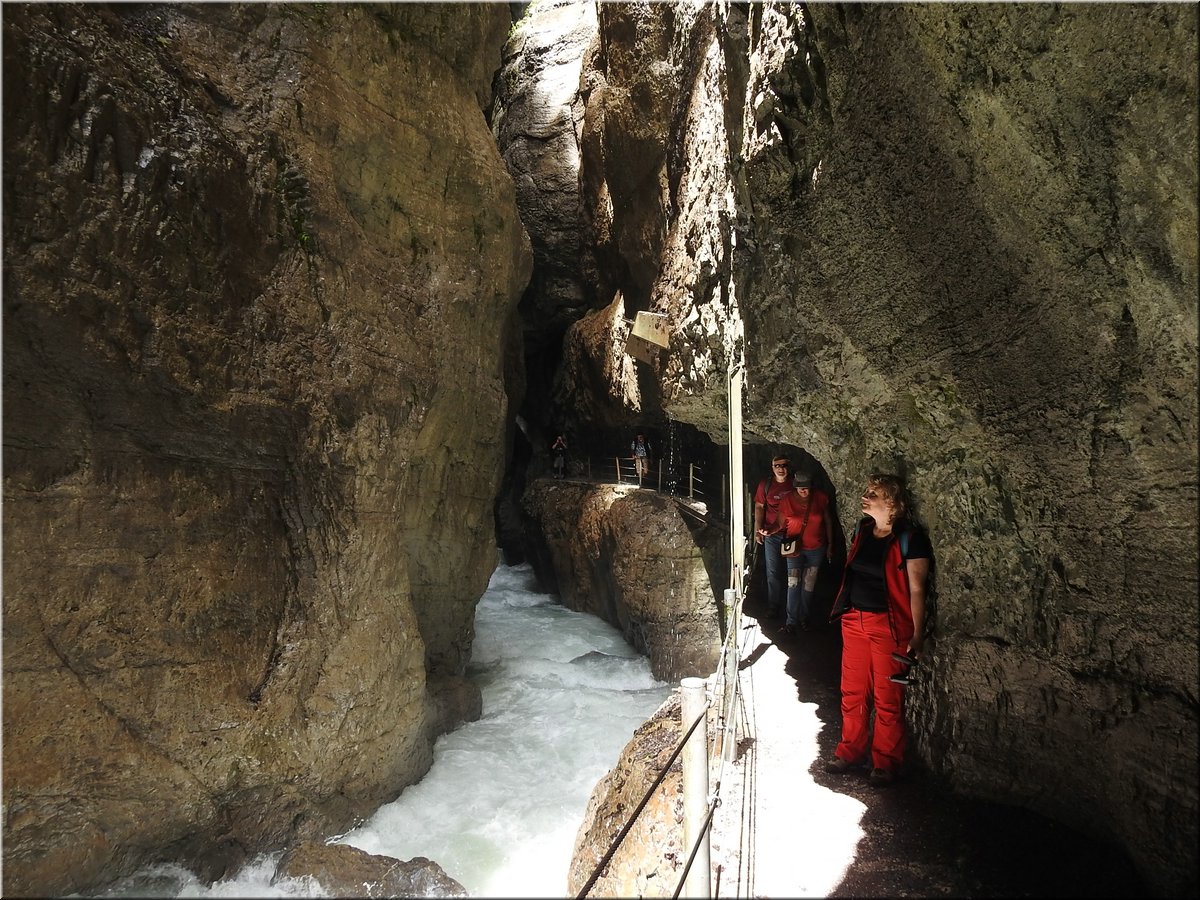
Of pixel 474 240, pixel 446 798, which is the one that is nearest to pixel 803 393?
pixel 474 240

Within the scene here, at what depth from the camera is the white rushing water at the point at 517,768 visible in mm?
4316

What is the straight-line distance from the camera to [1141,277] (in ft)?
7.91

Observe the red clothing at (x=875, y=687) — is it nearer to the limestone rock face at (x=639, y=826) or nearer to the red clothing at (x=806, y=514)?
the limestone rock face at (x=639, y=826)

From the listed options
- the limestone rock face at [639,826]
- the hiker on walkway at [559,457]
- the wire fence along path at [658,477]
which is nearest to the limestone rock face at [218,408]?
the limestone rock face at [639,826]

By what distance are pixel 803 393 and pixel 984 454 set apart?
6.16ft

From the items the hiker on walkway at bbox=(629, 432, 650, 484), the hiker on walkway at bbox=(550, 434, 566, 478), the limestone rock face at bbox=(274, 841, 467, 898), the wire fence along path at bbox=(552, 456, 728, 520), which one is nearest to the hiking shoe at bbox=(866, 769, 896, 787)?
the limestone rock face at bbox=(274, 841, 467, 898)

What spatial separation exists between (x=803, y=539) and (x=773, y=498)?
0.50 metres

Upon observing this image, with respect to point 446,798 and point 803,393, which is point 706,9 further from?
point 446,798

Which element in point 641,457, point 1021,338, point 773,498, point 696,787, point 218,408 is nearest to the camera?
point 696,787

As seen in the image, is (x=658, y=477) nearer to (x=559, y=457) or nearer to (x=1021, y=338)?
(x=559, y=457)

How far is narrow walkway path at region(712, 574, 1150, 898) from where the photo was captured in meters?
2.67

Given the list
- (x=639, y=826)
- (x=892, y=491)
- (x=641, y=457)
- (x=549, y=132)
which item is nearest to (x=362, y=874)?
(x=639, y=826)

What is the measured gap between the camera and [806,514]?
605 centimetres

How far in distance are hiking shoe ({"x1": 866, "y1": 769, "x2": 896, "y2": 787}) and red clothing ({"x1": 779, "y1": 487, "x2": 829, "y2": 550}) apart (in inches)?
102
